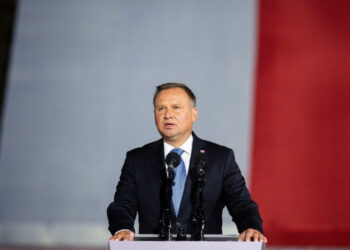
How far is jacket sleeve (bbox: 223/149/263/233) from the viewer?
58.1 inches

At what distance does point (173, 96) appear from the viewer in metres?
1.58

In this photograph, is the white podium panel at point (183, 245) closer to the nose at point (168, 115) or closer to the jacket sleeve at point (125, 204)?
the jacket sleeve at point (125, 204)

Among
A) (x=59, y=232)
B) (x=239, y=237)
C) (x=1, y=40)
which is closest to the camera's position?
(x=239, y=237)

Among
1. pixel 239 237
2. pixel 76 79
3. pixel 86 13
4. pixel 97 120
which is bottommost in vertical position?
pixel 239 237

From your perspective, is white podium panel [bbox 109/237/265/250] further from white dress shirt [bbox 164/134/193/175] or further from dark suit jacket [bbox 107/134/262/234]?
white dress shirt [bbox 164/134/193/175]

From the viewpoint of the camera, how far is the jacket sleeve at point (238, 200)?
4.84 ft

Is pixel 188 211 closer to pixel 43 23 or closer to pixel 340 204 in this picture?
pixel 340 204

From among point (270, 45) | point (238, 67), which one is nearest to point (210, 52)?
point (238, 67)

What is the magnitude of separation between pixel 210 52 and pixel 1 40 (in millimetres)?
1987

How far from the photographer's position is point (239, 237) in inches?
51.6

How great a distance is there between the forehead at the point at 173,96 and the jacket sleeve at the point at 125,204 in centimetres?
28

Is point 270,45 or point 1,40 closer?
point 270,45

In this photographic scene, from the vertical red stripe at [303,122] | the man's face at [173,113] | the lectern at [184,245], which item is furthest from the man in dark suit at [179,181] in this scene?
the vertical red stripe at [303,122]

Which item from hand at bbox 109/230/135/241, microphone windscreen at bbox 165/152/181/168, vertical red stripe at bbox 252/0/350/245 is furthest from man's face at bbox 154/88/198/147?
vertical red stripe at bbox 252/0/350/245
